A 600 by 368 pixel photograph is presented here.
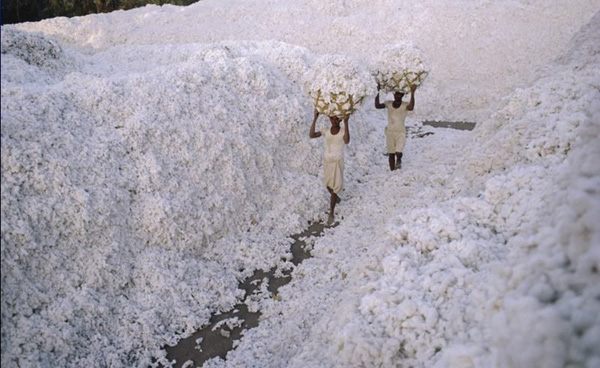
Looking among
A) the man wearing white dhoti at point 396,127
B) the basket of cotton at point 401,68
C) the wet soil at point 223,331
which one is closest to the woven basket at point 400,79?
the basket of cotton at point 401,68

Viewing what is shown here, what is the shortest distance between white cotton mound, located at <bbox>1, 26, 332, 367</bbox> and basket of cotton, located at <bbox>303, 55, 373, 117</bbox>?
111cm

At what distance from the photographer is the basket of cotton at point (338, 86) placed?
517 centimetres

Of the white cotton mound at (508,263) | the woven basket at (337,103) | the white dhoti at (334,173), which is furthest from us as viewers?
the white dhoti at (334,173)

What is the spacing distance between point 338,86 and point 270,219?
6.38ft

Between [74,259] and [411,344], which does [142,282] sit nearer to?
[74,259]

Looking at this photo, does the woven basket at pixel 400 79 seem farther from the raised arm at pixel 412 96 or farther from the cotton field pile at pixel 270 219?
the cotton field pile at pixel 270 219

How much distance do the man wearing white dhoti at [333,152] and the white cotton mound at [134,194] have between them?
420 millimetres

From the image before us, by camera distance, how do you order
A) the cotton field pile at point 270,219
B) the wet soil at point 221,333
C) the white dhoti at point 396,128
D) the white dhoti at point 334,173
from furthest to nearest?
the white dhoti at point 396,128 < the white dhoti at point 334,173 < the wet soil at point 221,333 < the cotton field pile at point 270,219

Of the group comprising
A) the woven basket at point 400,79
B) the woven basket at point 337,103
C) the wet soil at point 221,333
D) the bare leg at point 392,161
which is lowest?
the wet soil at point 221,333

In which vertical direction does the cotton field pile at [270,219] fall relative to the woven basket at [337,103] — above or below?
below

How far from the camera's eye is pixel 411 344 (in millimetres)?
2551

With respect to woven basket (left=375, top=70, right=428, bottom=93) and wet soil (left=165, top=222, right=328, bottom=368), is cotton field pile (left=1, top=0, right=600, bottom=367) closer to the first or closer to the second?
wet soil (left=165, top=222, right=328, bottom=368)

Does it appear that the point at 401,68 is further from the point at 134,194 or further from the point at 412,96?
the point at 134,194

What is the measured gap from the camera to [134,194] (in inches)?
179
